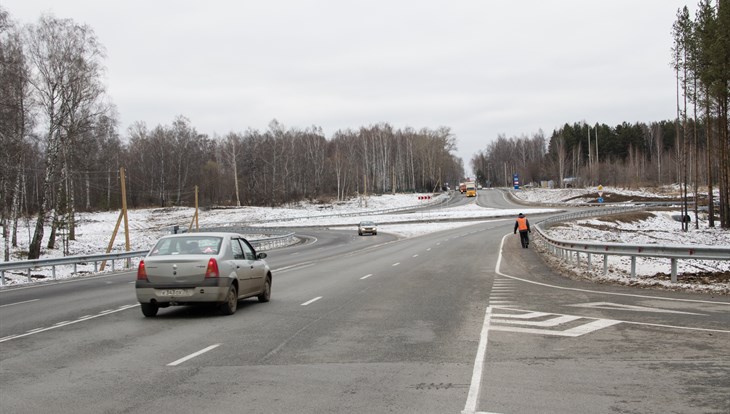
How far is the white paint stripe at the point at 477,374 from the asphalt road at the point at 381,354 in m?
0.02

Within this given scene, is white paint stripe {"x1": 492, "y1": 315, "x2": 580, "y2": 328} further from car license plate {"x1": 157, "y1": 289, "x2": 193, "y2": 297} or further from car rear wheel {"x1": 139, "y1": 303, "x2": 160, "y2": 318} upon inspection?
car rear wheel {"x1": 139, "y1": 303, "x2": 160, "y2": 318}

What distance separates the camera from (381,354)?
27.2 feet

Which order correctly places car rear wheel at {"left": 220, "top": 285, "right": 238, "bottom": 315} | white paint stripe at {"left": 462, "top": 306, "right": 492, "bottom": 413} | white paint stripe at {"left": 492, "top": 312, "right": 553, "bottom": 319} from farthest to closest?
car rear wheel at {"left": 220, "top": 285, "right": 238, "bottom": 315} < white paint stripe at {"left": 492, "top": 312, "right": 553, "bottom": 319} < white paint stripe at {"left": 462, "top": 306, "right": 492, "bottom": 413}

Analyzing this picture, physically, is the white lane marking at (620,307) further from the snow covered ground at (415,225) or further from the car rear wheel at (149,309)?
the car rear wheel at (149,309)

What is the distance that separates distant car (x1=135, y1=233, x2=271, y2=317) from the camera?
466 inches

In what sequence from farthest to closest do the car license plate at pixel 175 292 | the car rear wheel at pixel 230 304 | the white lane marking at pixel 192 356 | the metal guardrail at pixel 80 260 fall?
the metal guardrail at pixel 80 260
the car rear wheel at pixel 230 304
the car license plate at pixel 175 292
the white lane marking at pixel 192 356

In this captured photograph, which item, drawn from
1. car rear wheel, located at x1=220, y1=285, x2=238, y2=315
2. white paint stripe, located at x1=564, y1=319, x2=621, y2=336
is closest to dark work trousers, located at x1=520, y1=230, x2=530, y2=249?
white paint stripe, located at x1=564, y1=319, x2=621, y2=336

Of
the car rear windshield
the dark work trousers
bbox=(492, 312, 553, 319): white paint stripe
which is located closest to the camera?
bbox=(492, 312, 553, 319): white paint stripe

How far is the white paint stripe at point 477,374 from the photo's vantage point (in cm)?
577

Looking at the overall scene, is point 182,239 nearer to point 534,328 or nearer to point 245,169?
point 534,328

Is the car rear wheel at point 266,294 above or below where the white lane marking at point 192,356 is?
below

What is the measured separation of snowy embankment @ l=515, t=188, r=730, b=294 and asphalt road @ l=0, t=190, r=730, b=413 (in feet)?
6.07

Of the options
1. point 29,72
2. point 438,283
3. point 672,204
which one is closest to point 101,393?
point 438,283

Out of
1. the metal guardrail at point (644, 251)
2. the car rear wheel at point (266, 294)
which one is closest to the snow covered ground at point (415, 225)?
the metal guardrail at point (644, 251)
